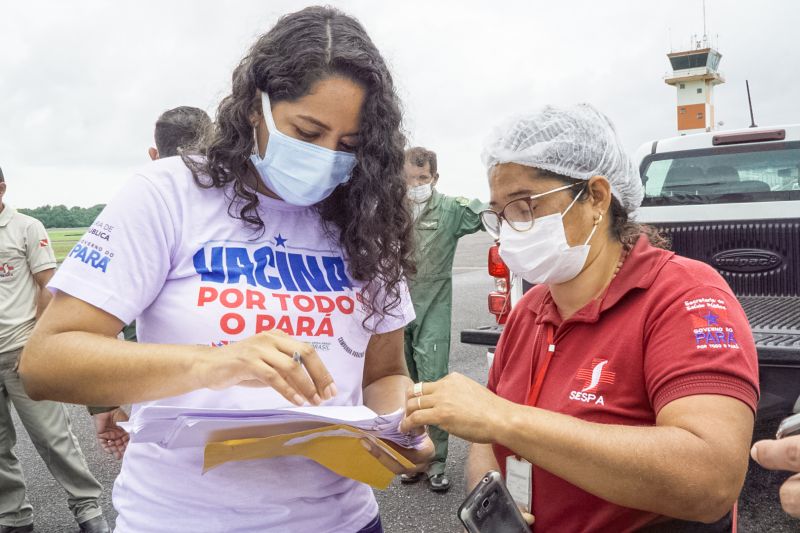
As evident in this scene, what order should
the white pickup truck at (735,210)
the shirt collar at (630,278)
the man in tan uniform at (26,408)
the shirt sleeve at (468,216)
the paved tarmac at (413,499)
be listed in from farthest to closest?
the shirt sleeve at (468,216)
the white pickup truck at (735,210)
the man in tan uniform at (26,408)
the paved tarmac at (413,499)
the shirt collar at (630,278)

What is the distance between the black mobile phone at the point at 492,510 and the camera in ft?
5.09

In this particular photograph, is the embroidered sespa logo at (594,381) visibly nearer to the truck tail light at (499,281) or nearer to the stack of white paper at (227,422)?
the stack of white paper at (227,422)

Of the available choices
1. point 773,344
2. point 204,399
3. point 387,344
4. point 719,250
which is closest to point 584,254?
point 387,344

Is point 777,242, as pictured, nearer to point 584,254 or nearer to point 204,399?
point 584,254

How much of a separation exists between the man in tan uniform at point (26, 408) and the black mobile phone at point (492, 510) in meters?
3.33

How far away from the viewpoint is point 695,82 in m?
62.8

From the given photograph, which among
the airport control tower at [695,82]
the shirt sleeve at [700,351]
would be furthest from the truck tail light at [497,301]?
the airport control tower at [695,82]

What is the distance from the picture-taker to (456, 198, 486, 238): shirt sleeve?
514cm

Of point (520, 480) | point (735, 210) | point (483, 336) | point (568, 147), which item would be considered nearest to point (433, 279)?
point (483, 336)

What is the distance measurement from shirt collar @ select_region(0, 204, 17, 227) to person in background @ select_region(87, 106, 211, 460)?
1.24 metres

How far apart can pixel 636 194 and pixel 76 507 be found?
3692mm

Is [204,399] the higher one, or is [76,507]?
[204,399]

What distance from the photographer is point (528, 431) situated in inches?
56.6

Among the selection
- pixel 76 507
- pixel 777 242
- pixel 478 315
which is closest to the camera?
pixel 76 507
